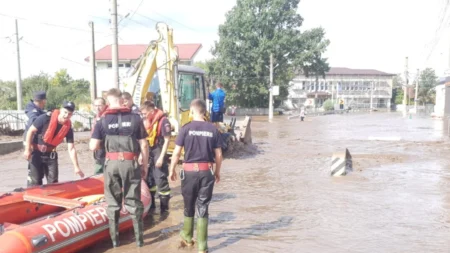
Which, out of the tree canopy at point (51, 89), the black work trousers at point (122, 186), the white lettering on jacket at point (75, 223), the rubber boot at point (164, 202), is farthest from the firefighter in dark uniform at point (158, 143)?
the tree canopy at point (51, 89)

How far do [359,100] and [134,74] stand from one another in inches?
3265

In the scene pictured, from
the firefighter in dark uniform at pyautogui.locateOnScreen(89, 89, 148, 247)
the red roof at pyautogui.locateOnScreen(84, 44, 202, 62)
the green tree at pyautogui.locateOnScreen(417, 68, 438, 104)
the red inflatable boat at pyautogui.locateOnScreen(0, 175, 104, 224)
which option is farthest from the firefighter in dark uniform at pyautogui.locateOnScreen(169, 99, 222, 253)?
the green tree at pyautogui.locateOnScreen(417, 68, 438, 104)

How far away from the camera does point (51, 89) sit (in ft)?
137

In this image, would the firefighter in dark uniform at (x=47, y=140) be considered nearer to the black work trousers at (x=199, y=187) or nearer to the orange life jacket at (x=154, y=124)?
the orange life jacket at (x=154, y=124)

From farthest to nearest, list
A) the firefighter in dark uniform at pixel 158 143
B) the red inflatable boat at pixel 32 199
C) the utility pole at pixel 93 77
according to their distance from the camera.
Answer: the utility pole at pixel 93 77 < the firefighter in dark uniform at pixel 158 143 < the red inflatable boat at pixel 32 199

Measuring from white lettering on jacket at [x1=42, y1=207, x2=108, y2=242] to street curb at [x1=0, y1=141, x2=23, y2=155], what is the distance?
11221 millimetres

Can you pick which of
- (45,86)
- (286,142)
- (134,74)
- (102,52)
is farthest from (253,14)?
(134,74)

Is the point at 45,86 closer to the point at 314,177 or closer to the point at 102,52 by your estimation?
the point at 102,52

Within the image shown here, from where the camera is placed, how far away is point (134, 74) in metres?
11.1

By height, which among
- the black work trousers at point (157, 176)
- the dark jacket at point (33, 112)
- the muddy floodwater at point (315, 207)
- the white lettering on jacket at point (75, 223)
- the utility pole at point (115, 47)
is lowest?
the muddy floodwater at point (315, 207)

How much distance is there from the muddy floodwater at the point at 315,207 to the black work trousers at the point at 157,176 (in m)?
0.45

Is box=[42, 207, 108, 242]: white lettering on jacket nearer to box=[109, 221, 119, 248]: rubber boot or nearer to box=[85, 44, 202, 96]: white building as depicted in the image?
box=[109, 221, 119, 248]: rubber boot

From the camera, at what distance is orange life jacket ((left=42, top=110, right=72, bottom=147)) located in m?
6.52

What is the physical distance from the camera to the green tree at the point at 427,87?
271 feet
